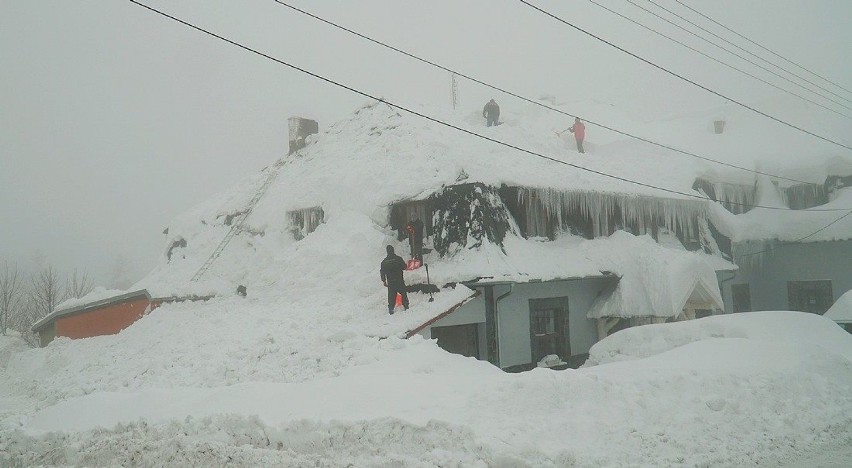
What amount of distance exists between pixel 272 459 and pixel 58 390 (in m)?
9.53

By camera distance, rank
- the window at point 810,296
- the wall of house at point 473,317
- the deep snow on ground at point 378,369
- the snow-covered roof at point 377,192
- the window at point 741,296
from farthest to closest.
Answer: the window at point 741,296 → the window at point 810,296 → the snow-covered roof at point 377,192 → the wall of house at point 473,317 → the deep snow on ground at point 378,369

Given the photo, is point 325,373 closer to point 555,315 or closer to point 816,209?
point 555,315

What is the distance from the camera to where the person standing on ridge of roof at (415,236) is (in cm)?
1536

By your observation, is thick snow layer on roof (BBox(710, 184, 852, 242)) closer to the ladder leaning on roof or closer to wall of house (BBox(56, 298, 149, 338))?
the ladder leaning on roof

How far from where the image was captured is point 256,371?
1141 centimetres

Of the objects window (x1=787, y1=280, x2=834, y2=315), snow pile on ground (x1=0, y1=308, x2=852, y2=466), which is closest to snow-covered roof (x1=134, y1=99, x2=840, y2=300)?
snow pile on ground (x1=0, y1=308, x2=852, y2=466)

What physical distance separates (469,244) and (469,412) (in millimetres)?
7699

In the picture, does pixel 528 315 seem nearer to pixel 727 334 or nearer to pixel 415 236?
pixel 415 236

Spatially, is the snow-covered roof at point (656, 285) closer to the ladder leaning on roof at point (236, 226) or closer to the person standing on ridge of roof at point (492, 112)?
the person standing on ridge of roof at point (492, 112)

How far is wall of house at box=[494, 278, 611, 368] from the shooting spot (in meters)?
14.9

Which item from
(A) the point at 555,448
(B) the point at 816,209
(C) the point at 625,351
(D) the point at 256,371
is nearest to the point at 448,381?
(A) the point at 555,448

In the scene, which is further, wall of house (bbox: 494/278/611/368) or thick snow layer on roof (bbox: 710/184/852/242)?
thick snow layer on roof (bbox: 710/184/852/242)

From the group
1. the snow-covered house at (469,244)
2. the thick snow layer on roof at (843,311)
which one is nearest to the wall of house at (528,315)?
the snow-covered house at (469,244)

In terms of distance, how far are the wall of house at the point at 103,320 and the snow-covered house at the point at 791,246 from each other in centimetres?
2185
